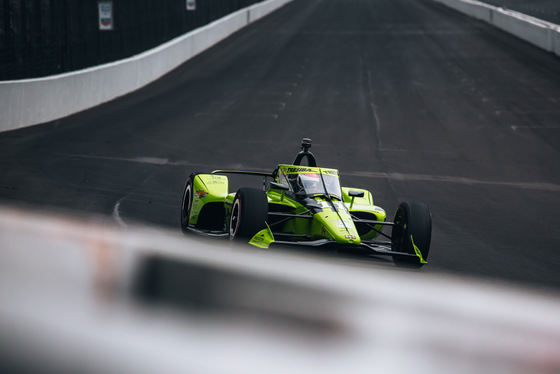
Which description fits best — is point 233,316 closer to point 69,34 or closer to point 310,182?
point 310,182

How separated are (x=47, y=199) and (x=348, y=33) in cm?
3277

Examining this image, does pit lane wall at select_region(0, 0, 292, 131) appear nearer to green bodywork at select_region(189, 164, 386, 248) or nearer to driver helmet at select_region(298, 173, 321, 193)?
green bodywork at select_region(189, 164, 386, 248)

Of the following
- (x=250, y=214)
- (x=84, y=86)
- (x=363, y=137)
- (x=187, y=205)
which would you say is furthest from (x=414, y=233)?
(x=84, y=86)

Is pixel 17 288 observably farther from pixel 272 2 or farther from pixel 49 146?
pixel 272 2

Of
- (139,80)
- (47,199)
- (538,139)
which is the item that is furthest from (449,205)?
(139,80)

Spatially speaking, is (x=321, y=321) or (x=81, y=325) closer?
(x=321, y=321)

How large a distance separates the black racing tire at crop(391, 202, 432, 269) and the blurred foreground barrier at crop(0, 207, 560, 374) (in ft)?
20.6

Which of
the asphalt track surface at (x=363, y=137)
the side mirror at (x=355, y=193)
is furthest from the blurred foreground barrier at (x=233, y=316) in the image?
the side mirror at (x=355, y=193)

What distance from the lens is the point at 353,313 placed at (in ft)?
6.73

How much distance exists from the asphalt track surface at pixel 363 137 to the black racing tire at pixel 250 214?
0.84 m

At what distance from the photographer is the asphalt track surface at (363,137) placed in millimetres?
11070

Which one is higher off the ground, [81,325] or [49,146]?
[81,325]

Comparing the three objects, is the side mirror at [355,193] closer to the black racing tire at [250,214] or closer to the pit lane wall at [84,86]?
the black racing tire at [250,214]

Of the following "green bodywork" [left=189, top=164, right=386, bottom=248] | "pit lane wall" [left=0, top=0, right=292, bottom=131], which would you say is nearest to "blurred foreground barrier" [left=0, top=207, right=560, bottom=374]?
"green bodywork" [left=189, top=164, right=386, bottom=248]
